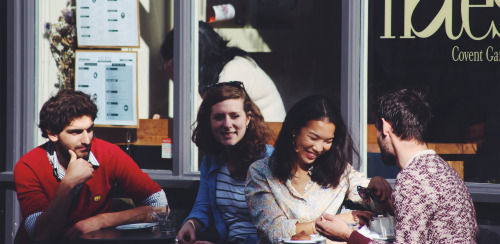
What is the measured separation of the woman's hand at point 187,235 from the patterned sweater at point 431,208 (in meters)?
1.57

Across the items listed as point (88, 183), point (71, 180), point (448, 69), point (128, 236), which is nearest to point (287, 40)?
point (448, 69)

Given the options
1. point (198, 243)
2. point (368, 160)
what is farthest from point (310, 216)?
point (368, 160)

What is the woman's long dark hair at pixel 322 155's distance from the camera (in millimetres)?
4023

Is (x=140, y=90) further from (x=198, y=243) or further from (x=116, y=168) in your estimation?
(x=198, y=243)

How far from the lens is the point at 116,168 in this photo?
4863 mm

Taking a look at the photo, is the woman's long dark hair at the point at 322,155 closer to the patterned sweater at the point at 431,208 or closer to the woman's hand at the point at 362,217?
the woman's hand at the point at 362,217

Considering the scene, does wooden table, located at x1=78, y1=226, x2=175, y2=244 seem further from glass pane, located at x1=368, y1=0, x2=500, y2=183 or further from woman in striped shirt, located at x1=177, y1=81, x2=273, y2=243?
glass pane, located at x1=368, y1=0, x2=500, y2=183

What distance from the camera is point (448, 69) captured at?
5.03m

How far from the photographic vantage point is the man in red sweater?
443cm

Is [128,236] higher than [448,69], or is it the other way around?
[448,69]

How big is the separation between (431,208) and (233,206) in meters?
1.61

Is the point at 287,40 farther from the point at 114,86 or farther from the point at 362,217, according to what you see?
the point at 362,217

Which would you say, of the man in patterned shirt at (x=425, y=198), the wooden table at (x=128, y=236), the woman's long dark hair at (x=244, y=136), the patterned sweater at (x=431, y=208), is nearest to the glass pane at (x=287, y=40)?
the woman's long dark hair at (x=244, y=136)

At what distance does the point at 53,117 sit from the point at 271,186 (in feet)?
5.32
